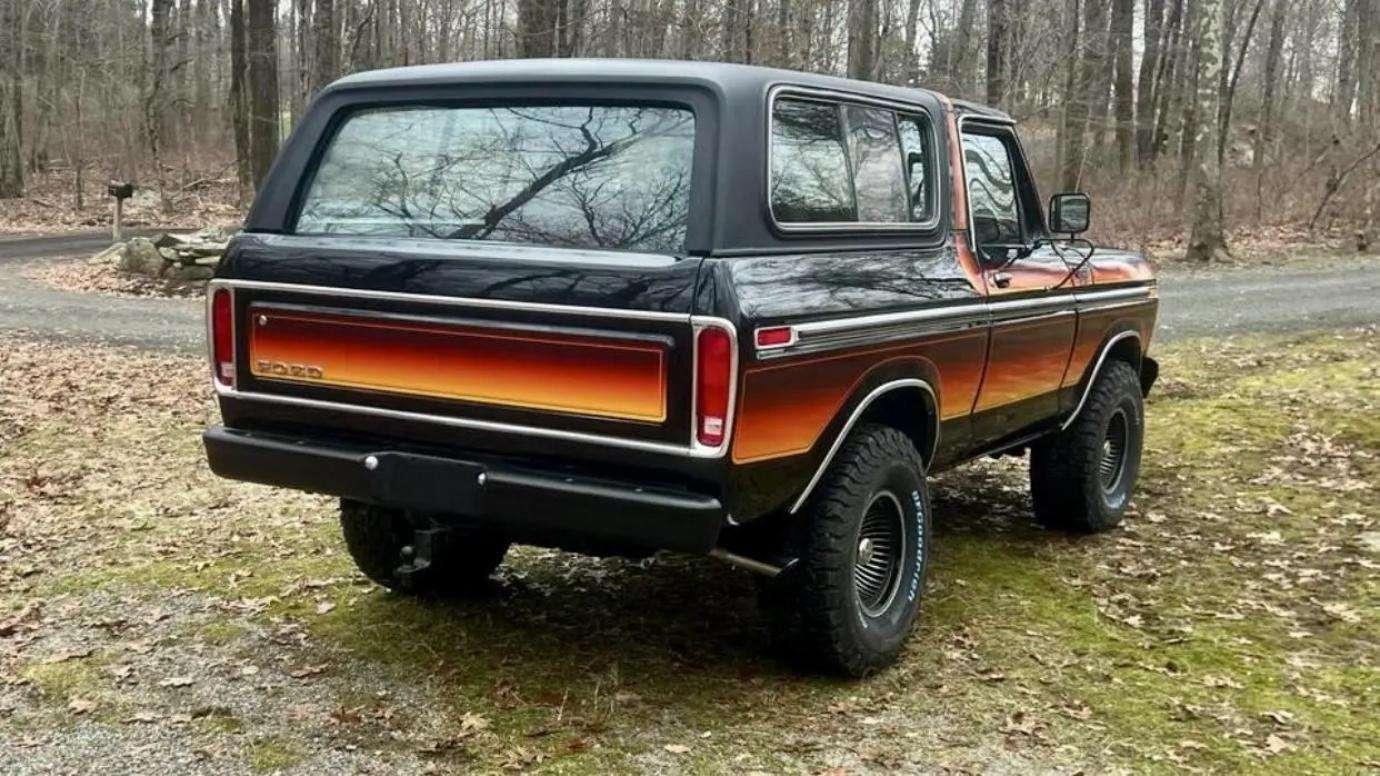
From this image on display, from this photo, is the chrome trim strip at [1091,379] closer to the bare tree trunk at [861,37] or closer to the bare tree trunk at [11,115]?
the bare tree trunk at [861,37]

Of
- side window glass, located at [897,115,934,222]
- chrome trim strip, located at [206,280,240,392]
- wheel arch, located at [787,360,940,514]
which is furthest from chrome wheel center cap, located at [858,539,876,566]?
chrome trim strip, located at [206,280,240,392]

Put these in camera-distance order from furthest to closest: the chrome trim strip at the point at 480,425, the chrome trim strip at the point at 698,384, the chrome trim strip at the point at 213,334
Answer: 1. the chrome trim strip at the point at 213,334
2. the chrome trim strip at the point at 480,425
3. the chrome trim strip at the point at 698,384

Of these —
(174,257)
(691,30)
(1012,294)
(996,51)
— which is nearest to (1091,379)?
(1012,294)

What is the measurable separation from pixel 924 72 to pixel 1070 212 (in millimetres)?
23927

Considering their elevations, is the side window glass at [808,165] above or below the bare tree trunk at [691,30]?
below

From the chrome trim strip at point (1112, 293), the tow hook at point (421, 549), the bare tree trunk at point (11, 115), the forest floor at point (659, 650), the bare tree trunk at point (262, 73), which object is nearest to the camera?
the forest floor at point (659, 650)

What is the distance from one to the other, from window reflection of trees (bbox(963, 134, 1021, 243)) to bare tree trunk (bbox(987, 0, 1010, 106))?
21367 millimetres

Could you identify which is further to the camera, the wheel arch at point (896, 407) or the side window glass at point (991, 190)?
the side window glass at point (991, 190)

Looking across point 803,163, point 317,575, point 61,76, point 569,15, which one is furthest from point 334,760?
point 61,76

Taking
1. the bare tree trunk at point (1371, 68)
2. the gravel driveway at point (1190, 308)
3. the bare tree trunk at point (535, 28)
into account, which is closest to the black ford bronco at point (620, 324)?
the gravel driveway at point (1190, 308)

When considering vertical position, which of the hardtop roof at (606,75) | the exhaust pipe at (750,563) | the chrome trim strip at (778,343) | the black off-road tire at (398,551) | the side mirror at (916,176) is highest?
the hardtop roof at (606,75)

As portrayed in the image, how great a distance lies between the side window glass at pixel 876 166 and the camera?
4441 mm

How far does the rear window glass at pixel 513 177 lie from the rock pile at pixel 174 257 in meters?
12.2

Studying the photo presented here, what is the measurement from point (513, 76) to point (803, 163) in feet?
3.21
